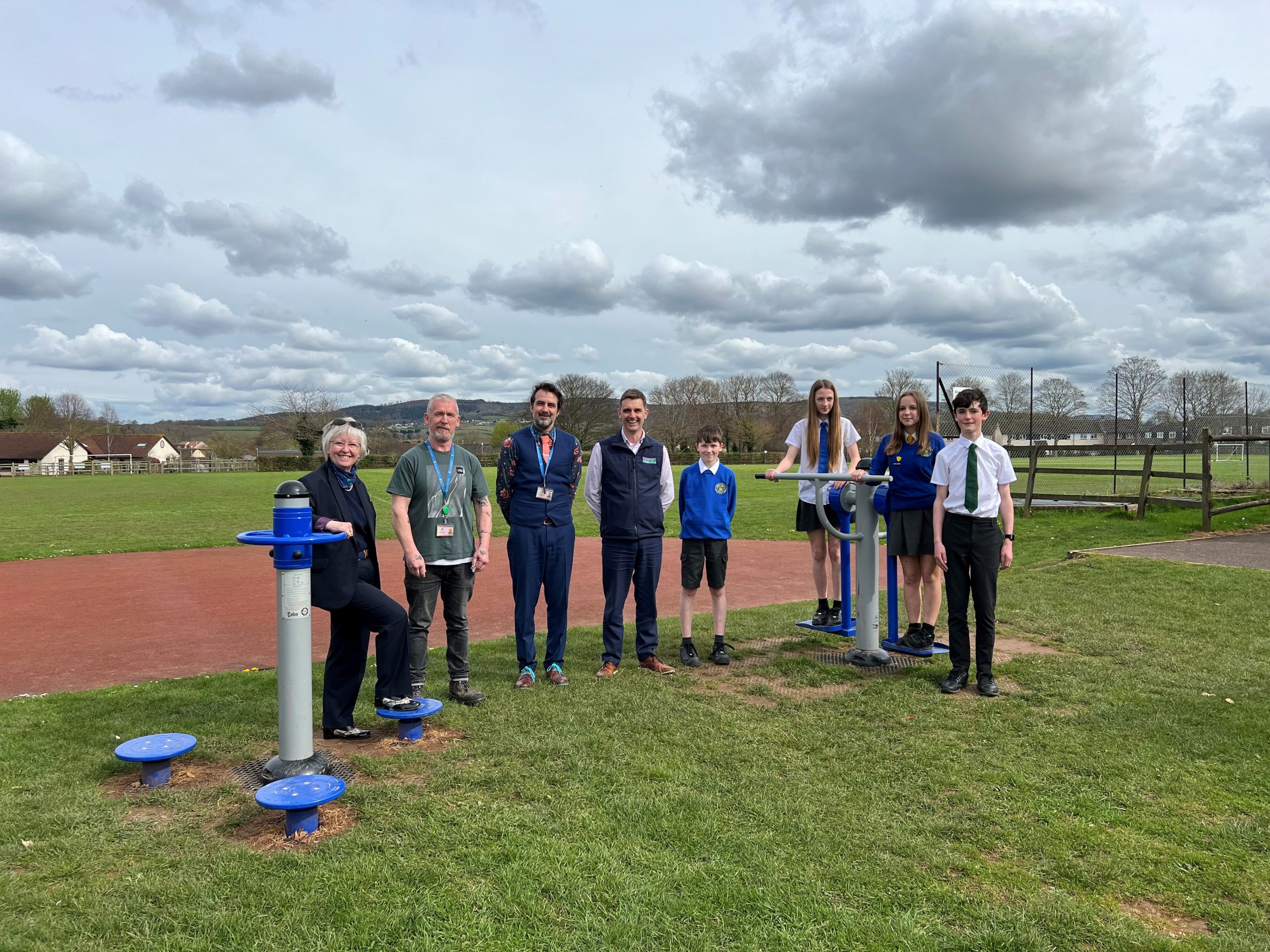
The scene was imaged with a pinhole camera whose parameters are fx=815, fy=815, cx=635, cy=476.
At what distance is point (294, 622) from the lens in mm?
3803

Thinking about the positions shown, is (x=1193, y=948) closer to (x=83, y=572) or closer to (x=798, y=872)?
(x=798, y=872)

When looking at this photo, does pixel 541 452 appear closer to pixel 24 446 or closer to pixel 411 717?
pixel 411 717

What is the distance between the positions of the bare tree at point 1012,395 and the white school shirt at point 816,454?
1443 cm

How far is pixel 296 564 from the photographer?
3.79 meters

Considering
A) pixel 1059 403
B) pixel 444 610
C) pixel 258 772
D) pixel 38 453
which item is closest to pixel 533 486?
pixel 444 610

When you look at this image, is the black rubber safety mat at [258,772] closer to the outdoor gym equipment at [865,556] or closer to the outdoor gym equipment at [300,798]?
the outdoor gym equipment at [300,798]

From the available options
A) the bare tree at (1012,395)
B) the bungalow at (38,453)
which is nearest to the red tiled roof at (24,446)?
the bungalow at (38,453)

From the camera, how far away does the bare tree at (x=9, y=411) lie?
89.1 metres

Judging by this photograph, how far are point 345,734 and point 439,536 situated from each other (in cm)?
126

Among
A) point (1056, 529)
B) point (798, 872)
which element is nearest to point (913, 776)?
point (798, 872)

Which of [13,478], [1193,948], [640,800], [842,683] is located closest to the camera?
[1193,948]

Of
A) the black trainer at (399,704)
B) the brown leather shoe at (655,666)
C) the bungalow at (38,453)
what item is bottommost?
the brown leather shoe at (655,666)

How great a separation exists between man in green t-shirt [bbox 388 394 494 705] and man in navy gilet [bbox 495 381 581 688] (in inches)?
15.8

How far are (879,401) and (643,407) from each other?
5658 centimetres
